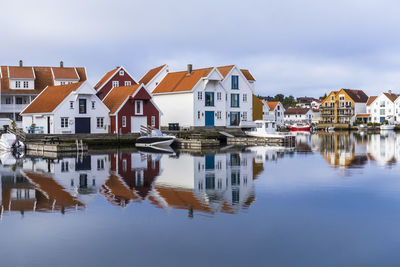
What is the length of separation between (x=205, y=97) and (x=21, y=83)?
25.1 metres

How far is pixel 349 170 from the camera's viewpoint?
29.1m

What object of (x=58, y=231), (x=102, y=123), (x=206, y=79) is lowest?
(x=58, y=231)

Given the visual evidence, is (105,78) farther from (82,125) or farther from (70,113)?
(70,113)

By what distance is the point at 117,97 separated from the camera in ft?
182

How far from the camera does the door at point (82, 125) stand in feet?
168

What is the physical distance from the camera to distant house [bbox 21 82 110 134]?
164 ft

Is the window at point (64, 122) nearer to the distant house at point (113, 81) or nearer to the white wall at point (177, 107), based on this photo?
the distant house at point (113, 81)

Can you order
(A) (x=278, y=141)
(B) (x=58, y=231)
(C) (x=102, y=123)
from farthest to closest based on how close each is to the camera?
(A) (x=278, y=141)
(C) (x=102, y=123)
(B) (x=58, y=231)

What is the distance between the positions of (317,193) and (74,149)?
2827 centimetres

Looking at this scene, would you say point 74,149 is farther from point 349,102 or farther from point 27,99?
point 349,102

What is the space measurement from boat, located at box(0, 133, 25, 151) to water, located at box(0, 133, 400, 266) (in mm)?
18330

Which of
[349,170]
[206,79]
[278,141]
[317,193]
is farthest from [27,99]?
[317,193]

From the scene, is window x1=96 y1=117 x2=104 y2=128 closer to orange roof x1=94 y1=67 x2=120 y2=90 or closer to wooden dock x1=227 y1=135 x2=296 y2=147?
orange roof x1=94 y1=67 x2=120 y2=90

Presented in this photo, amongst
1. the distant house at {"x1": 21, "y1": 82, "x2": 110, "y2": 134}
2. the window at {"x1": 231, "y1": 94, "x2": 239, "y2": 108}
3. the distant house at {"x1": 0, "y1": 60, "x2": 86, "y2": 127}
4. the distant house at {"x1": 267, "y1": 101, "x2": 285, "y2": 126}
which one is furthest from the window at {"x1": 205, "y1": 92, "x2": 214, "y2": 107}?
the distant house at {"x1": 267, "y1": 101, "x2": 285, "y2": 126}
